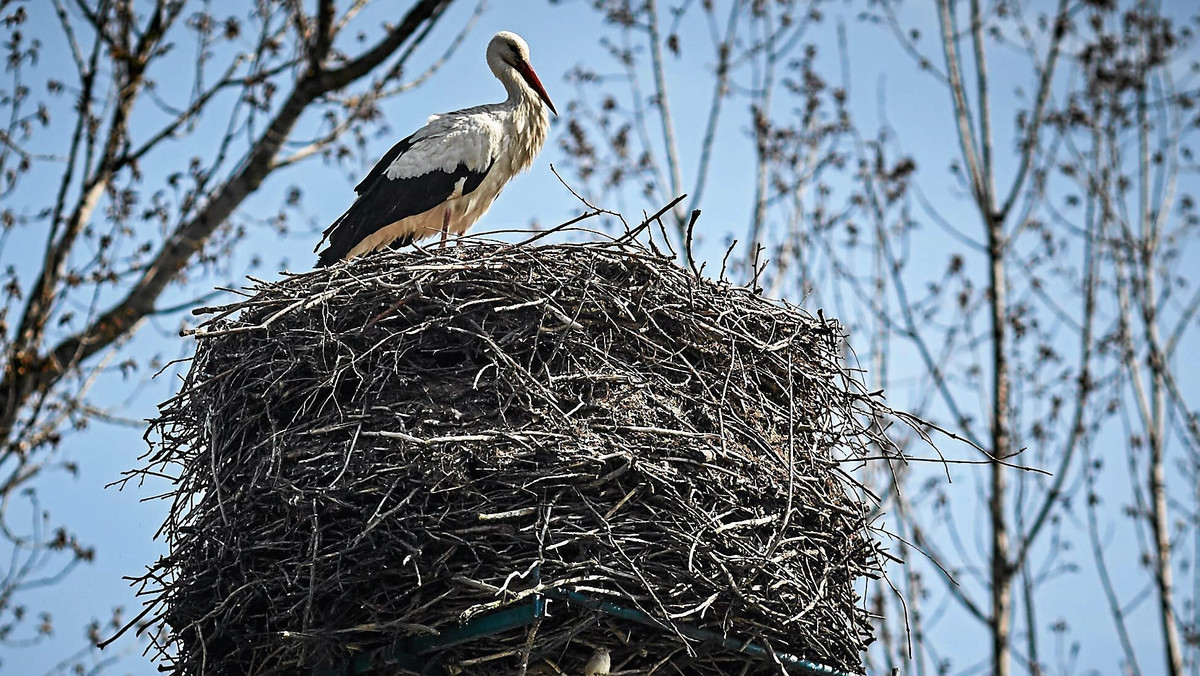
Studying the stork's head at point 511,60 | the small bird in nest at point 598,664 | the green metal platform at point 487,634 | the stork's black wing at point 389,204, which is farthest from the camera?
the stork's head at point 511,60

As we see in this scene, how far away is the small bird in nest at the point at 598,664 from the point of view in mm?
4141

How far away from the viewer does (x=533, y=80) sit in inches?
307

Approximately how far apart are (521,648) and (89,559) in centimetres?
602

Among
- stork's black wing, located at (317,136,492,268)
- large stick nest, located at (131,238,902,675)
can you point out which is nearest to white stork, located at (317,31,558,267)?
stork's black wing, located at (317,136,492,268)

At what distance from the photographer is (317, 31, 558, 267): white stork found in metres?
7.05

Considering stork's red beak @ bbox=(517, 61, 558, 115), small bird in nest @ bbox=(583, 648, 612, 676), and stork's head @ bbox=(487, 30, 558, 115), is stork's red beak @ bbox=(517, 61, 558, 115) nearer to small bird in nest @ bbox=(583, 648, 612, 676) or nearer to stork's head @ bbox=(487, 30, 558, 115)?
stork's head @ bbox=(487, 30, 558, 115)

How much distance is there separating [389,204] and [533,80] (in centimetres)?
126

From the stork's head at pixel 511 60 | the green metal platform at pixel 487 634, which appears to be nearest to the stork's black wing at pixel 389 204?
the stork's head at pixel 511 60

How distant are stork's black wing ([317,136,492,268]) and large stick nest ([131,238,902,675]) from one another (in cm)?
175

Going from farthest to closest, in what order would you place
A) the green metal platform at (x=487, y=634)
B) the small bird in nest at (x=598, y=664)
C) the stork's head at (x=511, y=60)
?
the stork's head at (x=511, y=60) < the small bird in nest at (x=598, y=664) < the green metal platform at (x=487, y=634)

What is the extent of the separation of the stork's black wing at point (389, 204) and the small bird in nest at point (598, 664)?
3337 millimetres

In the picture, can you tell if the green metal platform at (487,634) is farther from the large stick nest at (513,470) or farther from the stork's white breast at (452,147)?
the stork's white breast at (452,147)

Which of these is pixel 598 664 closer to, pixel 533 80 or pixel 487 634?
pixel 487 634

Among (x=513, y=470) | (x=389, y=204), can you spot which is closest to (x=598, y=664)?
(x=513, y=470)
